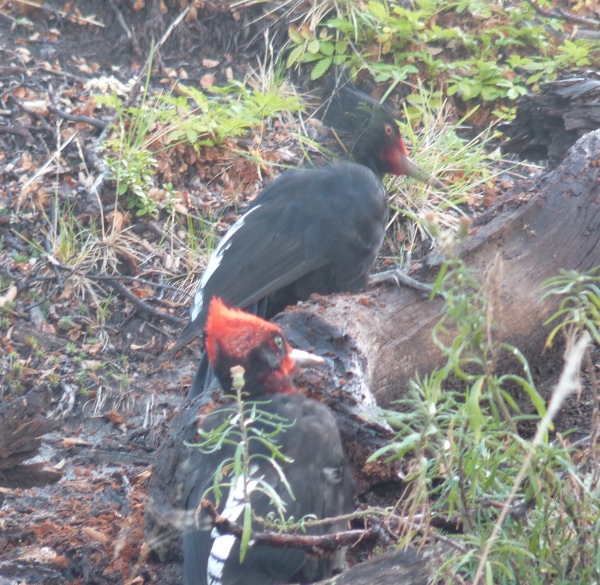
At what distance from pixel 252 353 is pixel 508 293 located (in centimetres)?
106

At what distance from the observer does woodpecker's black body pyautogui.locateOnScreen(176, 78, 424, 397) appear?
153 inches

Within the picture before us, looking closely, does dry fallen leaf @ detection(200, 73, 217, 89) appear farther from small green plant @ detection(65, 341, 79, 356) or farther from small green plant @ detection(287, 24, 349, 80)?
small green plant @ detection(65, 341, 79, 356)

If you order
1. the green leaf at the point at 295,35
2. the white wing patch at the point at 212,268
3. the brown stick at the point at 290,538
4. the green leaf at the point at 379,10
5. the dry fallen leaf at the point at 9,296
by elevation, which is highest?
the green leaf at the point at 379,10

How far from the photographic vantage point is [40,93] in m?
5.38

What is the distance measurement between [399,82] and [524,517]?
14.0ft

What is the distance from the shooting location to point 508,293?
10.5 ft

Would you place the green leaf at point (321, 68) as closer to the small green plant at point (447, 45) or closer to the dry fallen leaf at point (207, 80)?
the small green plant at point (447, 45)

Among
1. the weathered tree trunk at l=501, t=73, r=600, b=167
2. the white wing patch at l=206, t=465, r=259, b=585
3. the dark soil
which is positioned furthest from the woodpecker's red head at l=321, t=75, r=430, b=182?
the white wing patch at l=206, t=465, r=259, b=585

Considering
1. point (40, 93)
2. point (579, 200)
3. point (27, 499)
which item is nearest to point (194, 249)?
point (40, 93)

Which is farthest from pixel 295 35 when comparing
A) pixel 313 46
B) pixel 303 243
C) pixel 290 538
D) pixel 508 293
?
pixel 290 538

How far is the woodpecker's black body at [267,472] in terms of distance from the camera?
7.59 feet

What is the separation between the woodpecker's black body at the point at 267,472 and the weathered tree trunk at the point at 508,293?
235mm

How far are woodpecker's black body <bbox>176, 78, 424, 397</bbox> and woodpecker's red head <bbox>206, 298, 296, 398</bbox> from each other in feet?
2.93

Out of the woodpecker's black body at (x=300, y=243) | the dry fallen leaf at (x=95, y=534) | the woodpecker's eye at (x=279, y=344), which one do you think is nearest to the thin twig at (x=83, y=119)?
the woodpecker's black body at (x=300, y=243)
